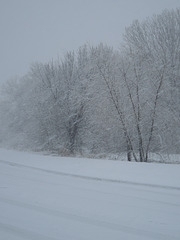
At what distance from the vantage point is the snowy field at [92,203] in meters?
4.15

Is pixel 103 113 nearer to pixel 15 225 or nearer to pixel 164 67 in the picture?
pixel 164 67

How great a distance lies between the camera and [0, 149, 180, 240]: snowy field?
415cm

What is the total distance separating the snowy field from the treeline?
220 inches

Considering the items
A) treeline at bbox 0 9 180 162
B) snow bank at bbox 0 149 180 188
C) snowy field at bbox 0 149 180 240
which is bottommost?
snowy field at bbox 0 149 180 240

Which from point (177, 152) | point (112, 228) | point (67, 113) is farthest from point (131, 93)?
point (112, 228)

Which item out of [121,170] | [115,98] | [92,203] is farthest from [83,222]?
[115,98]

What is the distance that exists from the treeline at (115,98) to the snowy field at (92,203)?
558cm

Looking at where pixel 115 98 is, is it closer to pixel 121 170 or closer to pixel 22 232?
pixel 121 170

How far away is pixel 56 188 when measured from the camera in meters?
6.80

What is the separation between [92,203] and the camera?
5.55 metres

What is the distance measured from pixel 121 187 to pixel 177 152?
30.1 feet

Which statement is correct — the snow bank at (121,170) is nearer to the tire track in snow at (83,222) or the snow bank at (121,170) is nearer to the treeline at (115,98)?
the tire track in snow at (83,222)

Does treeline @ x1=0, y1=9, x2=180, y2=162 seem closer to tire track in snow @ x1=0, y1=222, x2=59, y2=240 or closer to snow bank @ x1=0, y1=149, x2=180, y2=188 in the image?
snow bank @ x1=0, y1=149, x2=180, y2=188

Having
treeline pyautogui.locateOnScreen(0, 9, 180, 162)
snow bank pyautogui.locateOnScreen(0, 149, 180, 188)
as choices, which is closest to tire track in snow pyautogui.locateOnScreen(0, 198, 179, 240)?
snow bank pyautogui.locateOnScreen(0, 149, 180, 188)
